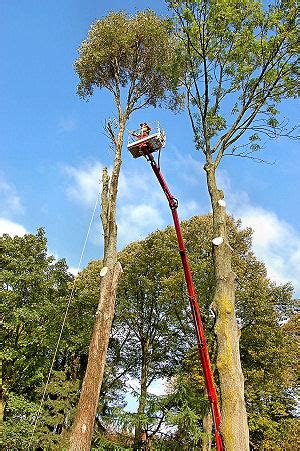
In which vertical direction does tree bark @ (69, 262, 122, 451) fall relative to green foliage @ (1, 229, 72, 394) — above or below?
below

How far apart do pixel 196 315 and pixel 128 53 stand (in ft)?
28.6

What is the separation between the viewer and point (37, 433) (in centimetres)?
1416

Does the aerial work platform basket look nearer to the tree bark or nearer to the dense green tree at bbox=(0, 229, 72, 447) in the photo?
the tree bark

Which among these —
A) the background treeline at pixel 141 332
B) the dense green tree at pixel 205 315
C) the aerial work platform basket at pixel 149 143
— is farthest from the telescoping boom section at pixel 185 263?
the dense green tree at pixel 205 315

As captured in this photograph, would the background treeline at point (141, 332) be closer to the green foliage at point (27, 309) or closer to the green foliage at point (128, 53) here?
the green foliage at point (27, 309)

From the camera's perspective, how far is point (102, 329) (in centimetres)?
Answer: 785

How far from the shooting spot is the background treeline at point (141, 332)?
15.6m

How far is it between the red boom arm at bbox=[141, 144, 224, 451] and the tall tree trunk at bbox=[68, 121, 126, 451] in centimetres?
226

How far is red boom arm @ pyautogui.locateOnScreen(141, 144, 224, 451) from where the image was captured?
5.53 m

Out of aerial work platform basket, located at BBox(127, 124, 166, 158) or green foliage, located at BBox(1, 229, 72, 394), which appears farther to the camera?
green foliage, located at BBox(1, 229, 72, 394)

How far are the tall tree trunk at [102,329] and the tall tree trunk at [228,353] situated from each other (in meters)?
2.56

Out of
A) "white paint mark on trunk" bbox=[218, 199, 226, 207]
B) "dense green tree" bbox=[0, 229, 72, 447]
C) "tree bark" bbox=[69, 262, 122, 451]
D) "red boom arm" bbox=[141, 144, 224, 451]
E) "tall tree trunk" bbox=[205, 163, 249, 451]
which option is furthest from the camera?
"dense green tree" bbox=[0, 229, 72, 447]

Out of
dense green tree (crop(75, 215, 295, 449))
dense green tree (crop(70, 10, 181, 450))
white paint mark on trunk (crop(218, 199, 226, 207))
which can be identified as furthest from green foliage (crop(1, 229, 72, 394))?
white paint mark on trunk (crop(218, 199, 226, 207))

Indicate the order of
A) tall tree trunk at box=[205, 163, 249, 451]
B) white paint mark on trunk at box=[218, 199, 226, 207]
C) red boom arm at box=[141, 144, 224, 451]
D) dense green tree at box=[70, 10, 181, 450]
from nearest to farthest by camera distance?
tall tree trunk at box=[205, 163, 249, 451]
red boom arm at box=[141, 144, 224, 451]
white paint mark on trunk at box=[218, 199, 226, 207]
dense green tree at box=[70, 10, 181, 450]
